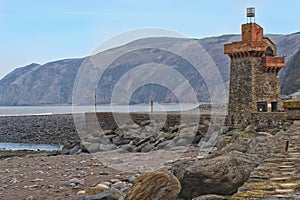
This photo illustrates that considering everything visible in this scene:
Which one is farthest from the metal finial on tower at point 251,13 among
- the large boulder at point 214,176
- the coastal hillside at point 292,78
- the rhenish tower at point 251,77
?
the coastal hillside at point 292,78

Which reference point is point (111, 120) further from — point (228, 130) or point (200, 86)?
point (200, 86)

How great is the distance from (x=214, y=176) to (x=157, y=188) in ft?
3.73

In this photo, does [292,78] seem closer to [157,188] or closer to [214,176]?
[214,176]

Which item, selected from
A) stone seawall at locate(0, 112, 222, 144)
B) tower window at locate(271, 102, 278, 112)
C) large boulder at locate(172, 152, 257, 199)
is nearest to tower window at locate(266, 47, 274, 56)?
tower window at locate(271, 102, 278, 112)

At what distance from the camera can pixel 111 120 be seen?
41406 mm

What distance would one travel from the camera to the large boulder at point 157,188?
7.83m

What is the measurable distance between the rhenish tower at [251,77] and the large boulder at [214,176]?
20.4 m

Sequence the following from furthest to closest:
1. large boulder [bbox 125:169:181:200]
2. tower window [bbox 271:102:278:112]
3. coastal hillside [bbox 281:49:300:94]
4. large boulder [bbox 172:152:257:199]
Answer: coastal hillside [bbox 281:49:300:94] < tower window [bbox 271:102:278:112] < large boulder [bbox 172:152:257:199] < large boulder [bbox 125:169:181:200]

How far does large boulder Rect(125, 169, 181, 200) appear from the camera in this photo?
25.7ft

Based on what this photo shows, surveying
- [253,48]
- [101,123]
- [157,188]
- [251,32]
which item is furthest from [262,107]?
[157,188]

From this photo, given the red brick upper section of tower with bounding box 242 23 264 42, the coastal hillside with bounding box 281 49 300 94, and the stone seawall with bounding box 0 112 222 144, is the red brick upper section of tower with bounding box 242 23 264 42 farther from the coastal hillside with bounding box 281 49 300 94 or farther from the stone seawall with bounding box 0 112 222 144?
the coastal hillside with bounding box 281 49 300 94

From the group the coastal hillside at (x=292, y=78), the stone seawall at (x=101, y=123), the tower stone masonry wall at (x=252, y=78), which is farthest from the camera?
A: the coastal hillside at (x=292, y=78)

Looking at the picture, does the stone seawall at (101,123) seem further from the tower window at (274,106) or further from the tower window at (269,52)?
the tower window at (269,52)

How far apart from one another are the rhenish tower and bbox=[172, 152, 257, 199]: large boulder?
20.4 m
